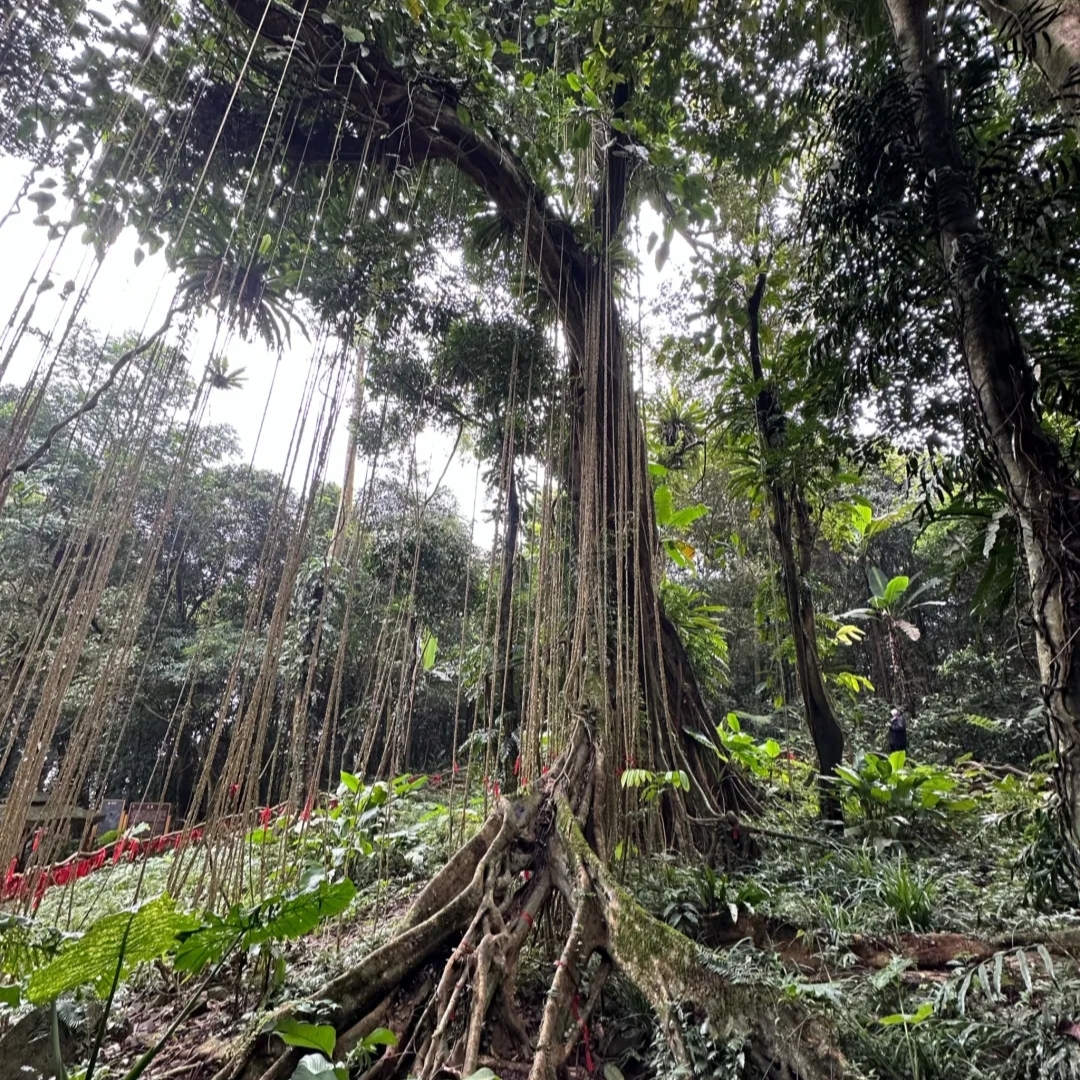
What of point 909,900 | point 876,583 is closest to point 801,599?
point 909,900

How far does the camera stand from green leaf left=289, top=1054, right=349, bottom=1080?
3.11ft

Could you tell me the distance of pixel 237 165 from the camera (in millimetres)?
2785

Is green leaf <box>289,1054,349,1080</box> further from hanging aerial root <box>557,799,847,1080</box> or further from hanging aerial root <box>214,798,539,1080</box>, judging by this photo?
hanging aerial root <box>557,799,847,1080</box>

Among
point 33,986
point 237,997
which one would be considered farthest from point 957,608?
point 33,986

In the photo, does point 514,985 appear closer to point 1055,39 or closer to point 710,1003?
point 710,1003

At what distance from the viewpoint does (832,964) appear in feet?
5.21

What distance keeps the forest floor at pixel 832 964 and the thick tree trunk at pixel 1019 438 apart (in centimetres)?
37

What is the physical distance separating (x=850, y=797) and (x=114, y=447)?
3290 millimetres

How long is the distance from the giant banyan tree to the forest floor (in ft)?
0.53

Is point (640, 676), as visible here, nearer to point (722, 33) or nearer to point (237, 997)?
point (237, 997)

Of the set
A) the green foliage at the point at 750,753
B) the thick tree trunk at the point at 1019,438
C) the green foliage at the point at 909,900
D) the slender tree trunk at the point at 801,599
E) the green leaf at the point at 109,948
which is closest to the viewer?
the green leaf at the point at 109,948

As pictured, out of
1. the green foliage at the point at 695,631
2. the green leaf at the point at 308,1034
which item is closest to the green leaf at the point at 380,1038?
→ the green leaf at the point at 308,1034

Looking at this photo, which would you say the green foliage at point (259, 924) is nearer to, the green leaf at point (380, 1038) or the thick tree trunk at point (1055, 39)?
the green leaf at point (380, 1038)

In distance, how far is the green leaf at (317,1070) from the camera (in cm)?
95
